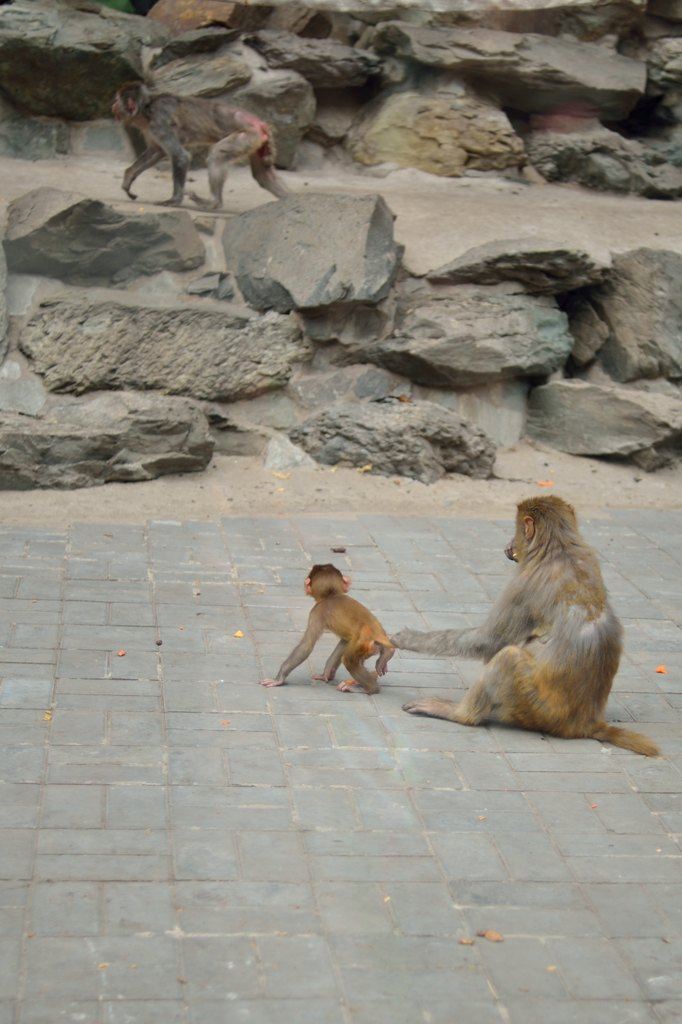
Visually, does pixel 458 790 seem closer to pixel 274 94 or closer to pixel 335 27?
pixel 274 94

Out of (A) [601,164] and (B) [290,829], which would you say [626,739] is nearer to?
(B) [290,829]

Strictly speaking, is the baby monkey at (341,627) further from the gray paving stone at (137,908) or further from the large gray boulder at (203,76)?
the large gray boulder at (203,76)

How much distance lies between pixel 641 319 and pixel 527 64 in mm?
3738

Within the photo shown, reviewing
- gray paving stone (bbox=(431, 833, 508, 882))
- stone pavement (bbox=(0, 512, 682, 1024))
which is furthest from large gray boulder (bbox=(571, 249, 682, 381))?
gray paving stone (bbox=(431, 833, 508, 882))

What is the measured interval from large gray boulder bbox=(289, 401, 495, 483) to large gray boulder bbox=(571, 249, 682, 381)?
6.41ft

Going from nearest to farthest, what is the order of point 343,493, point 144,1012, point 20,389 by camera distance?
point 144,1012 < point 343,493 < point 20,389

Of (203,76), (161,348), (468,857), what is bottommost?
(161,348)

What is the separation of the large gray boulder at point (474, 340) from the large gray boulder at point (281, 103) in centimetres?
334

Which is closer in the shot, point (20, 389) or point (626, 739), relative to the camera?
point (626, 739)

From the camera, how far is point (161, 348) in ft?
35.7

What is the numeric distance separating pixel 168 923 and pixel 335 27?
39.9ft

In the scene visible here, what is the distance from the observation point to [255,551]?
8.85 meters

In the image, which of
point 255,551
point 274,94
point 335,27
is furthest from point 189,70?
point 255,551

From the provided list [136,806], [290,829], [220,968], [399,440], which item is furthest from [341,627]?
[399,440]
